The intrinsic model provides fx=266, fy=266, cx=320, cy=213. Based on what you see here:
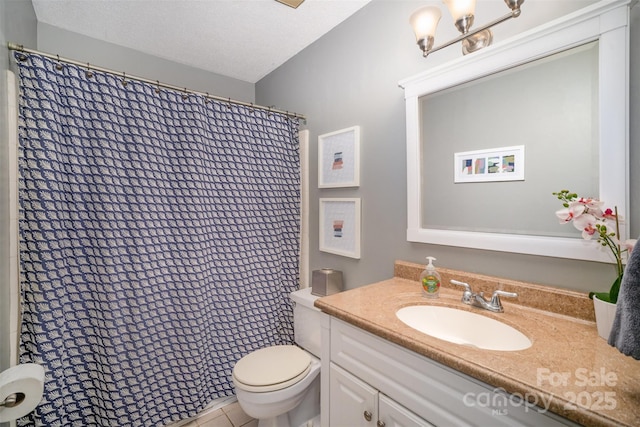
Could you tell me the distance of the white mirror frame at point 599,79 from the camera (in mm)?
829

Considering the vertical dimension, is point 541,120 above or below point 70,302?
above

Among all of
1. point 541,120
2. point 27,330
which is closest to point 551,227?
point 541,120

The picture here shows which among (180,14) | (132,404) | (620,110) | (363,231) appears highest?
(180,14)

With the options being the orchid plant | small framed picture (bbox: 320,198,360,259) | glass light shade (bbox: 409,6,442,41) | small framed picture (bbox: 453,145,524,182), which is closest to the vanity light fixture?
glass light shade (bbox: 409,6,442,41)

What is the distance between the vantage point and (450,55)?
1.25 metres

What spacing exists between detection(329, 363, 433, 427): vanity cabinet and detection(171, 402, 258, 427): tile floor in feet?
2.90

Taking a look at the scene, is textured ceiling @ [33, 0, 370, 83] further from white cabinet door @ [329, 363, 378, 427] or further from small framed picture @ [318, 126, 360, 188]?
white cabinet door @ [329, 363, 378, 427]

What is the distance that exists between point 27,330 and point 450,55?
2.28 meters

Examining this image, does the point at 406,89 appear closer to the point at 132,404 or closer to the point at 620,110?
the point at 620,110

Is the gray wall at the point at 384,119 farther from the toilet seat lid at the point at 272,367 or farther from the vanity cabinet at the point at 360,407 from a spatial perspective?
the vanity cabinet at the point at 360,407

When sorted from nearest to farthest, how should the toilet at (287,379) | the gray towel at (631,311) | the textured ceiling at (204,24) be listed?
the gray towel at (631,311)
the toilet at (287,379)
the textured ceiling at (204,24)

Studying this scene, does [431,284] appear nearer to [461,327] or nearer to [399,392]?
[461,327]

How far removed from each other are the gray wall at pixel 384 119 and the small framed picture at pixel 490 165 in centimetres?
28

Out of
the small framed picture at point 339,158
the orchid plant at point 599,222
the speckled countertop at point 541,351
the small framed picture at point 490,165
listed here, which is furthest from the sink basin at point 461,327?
the small framed picture at point 339,158
